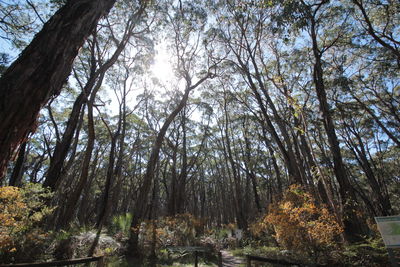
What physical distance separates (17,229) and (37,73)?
415cm

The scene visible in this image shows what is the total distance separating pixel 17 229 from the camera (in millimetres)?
3967

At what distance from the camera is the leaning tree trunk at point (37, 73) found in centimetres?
133

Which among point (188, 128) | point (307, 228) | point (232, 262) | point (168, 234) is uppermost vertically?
point (188, 128)

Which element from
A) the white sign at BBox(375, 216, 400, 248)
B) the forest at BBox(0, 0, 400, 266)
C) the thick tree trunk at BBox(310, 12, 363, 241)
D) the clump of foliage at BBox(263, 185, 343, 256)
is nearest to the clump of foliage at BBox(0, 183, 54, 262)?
the forest at BBox(0, 0, 400, 266)

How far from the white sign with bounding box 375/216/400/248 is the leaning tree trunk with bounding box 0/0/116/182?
4.07 metres

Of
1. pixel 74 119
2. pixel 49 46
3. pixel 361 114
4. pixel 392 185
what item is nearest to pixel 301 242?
pixel 49 46

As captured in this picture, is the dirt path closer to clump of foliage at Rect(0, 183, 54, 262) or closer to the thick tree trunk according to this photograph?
the thick tree trunk

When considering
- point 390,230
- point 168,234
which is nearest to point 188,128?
point 168,234

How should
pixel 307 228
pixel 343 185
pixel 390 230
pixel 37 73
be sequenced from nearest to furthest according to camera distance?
pixel 37 73
pixel 390 230
pixel 307 228
pixel 343 185

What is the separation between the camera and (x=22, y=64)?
4.93 feet

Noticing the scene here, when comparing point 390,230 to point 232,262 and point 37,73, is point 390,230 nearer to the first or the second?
point 37,73

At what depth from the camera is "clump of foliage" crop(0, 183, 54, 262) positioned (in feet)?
12.0

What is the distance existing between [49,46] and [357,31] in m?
13.2

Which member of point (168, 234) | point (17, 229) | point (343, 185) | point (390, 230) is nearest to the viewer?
point (390, 230)
